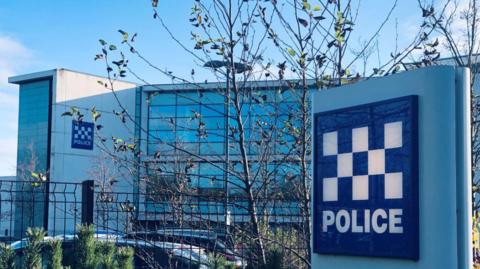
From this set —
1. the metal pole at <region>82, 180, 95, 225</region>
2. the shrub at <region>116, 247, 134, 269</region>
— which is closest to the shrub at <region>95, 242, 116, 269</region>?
the shrub at <region>116, 247, 134, 269</region>

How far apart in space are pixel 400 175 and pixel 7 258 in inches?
175

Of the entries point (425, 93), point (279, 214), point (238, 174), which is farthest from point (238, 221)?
point (425, 93)

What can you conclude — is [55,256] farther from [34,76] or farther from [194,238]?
[34,76]

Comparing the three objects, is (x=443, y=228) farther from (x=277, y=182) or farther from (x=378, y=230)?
(x=277, y=182)

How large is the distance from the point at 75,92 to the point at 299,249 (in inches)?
1454

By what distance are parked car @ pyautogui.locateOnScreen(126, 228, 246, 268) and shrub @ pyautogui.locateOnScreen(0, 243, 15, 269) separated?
1.72 metres

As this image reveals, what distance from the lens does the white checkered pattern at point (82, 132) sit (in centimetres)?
4197

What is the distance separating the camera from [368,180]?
363 cm

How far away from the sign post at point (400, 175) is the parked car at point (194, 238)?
4.03m

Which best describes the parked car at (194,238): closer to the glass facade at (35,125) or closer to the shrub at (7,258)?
the shrub at (7,258)

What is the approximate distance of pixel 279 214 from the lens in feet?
27.7

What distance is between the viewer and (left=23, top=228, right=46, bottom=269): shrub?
261 inches

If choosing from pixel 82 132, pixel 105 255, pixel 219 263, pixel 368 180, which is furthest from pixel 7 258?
pixel 82 132

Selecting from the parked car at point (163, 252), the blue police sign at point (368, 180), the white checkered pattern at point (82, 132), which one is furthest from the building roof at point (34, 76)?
the blue police sign at point (368, 180)
